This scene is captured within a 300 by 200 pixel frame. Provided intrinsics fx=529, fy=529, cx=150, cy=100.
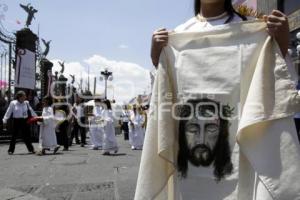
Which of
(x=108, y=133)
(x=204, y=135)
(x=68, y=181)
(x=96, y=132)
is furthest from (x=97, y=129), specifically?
(x=204, y=135)

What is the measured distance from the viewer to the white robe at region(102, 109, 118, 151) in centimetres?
1594

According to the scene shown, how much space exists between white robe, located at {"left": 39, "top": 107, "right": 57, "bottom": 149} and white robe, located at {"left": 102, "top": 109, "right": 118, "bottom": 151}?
1668mm

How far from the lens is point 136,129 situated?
67.5 feet

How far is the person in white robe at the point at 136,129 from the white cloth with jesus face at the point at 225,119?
16.3 metres

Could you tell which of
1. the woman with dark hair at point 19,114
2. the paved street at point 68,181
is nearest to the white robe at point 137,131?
the woman with dark hair at point 19,114

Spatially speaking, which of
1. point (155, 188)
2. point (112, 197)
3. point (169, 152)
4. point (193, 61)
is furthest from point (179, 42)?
point (112, 197)

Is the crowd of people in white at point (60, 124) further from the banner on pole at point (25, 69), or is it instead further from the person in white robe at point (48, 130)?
the banner on pole at point (25, 69)

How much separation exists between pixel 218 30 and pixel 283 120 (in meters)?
0.58

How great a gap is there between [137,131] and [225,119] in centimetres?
1800

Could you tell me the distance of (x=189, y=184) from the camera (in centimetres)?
256

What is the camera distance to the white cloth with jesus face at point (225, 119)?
2348 mm

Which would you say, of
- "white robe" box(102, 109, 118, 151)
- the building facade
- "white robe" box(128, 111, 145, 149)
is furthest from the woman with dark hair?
the building facade

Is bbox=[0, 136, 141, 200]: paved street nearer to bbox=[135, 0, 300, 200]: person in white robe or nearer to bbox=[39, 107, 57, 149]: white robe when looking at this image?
bbox=[135, 0, 300, 200]: person in white robe

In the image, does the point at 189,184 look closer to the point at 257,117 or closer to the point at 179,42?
the point at 257,117
